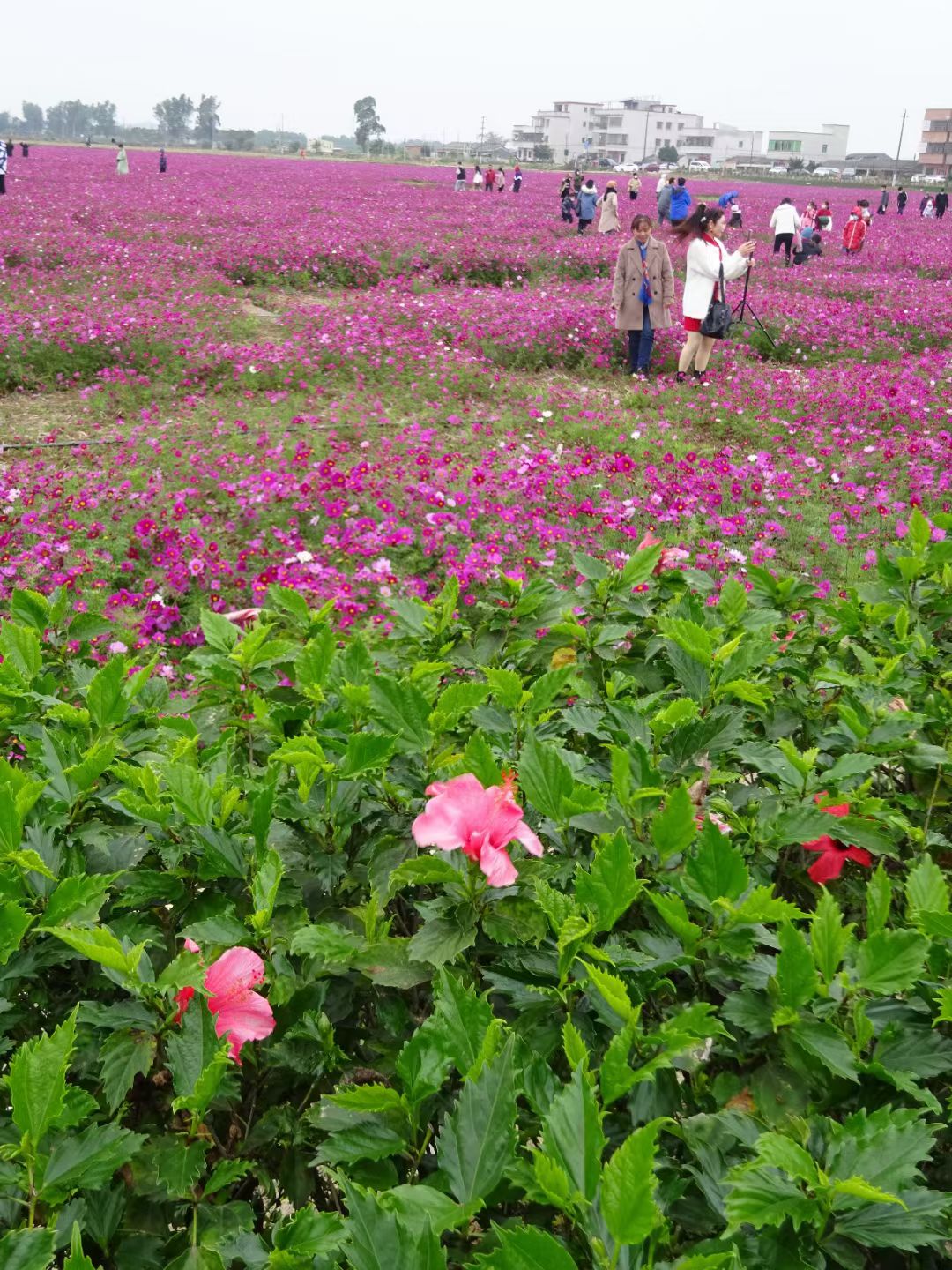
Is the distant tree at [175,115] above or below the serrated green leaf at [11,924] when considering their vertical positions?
above

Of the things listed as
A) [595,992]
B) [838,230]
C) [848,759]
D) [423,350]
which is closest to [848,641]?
[848,759]

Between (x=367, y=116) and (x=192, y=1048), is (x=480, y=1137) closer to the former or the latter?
(x=192, y=1048)

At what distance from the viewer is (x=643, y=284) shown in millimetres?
8883

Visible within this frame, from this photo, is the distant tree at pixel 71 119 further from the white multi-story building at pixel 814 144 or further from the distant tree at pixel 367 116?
the white multi-story building at pixel 814 144

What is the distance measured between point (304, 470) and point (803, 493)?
365 cm

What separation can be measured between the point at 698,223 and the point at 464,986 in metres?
8.35

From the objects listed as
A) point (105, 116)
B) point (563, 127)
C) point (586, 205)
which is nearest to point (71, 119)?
point (105, 116)

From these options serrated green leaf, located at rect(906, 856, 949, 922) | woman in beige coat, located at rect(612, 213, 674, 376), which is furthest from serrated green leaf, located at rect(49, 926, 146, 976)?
woman in beige coat, located at rect(612, 213, 674, 376)

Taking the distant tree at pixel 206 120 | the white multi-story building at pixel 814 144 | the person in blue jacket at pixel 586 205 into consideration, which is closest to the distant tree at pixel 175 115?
the distant tree at pixel 206 120

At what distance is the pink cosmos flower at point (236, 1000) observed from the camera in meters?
0.93

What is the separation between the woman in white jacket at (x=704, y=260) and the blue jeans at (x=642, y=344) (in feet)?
1.53

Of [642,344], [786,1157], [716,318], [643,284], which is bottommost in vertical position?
[786,1157]

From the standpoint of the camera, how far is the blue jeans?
363 inches

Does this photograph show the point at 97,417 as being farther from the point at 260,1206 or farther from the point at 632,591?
the point at 260,1206
